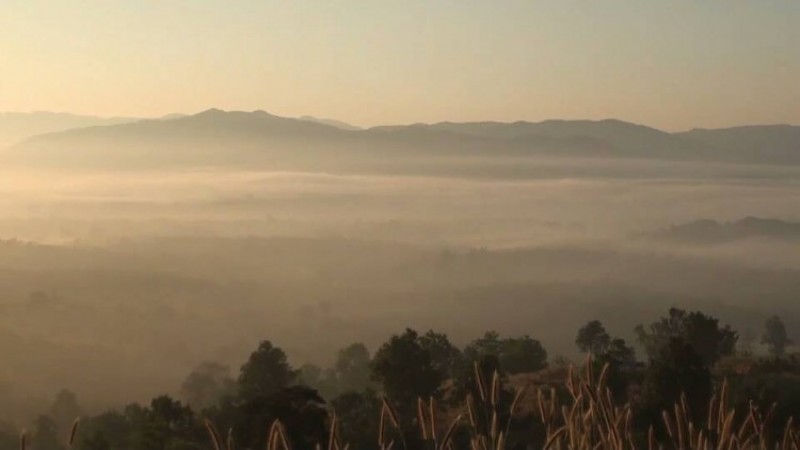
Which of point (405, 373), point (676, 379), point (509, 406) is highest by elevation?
point (509, 406)

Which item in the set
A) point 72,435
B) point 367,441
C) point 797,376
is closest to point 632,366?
point 797,376

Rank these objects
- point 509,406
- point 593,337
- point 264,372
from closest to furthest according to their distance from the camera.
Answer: point 509,406
point 264,372
point 593,337

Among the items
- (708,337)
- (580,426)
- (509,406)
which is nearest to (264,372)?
(708,337)

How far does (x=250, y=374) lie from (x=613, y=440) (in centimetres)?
7852

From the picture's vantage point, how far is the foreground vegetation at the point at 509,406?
6.05 m

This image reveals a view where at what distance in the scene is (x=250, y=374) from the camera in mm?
82188

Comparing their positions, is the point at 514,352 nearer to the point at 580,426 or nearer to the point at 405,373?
the point at 405,373

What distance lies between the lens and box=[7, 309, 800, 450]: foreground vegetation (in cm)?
605

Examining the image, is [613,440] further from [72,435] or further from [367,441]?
[367,441]

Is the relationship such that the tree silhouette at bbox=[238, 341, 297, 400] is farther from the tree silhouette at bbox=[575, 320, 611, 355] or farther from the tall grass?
the tall grass

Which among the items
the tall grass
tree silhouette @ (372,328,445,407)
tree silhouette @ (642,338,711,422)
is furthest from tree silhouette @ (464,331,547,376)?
the tall grass

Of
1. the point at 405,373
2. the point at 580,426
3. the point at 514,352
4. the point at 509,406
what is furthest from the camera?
the point at 514,352

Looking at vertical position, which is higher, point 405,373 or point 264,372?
point 405,373

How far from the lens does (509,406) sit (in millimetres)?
30703
